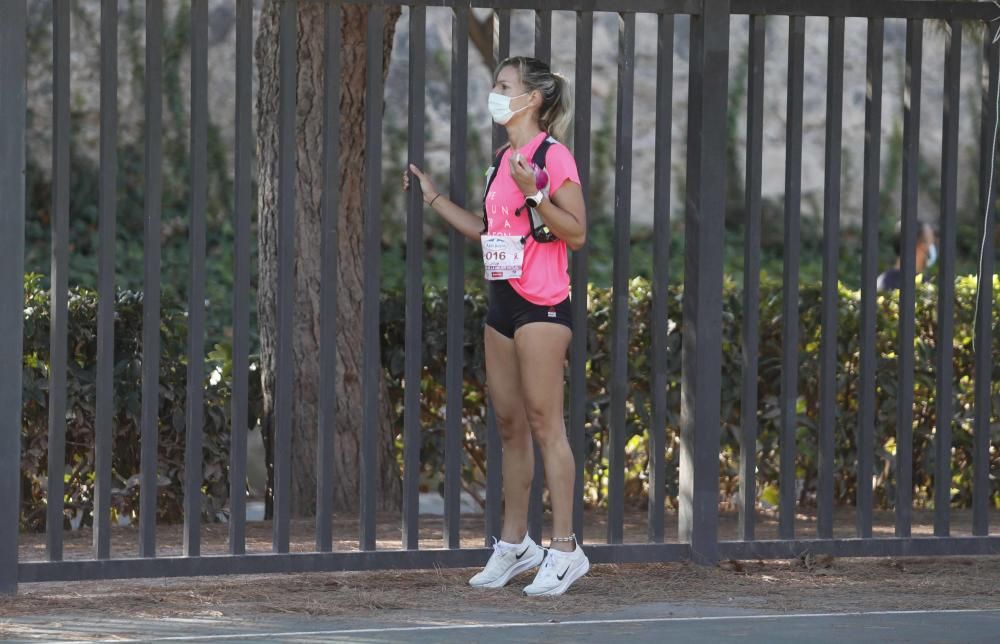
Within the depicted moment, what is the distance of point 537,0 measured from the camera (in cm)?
548

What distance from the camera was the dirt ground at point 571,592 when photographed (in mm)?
5051

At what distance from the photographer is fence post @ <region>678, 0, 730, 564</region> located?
5641mm

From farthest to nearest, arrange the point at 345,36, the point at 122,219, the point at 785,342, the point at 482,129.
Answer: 1. the point at 482,129
2. the point at 122,219
3. the point at 345,36
4. the point at 785,342

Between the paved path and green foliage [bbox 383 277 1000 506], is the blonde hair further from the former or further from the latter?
green foliage [bbox 383 277 1000 506]

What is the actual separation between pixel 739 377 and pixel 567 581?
2.50 metres

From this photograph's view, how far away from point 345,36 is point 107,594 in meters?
3.03

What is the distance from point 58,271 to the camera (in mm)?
5117

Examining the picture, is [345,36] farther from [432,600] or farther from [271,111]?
[432,600]

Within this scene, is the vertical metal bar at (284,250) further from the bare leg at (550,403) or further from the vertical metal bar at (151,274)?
the bare leg at (550,403)

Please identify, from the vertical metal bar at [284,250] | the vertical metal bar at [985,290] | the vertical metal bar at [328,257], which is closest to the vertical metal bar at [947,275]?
the vertical metal bar at [985,290]

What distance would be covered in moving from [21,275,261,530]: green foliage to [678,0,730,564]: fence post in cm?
235

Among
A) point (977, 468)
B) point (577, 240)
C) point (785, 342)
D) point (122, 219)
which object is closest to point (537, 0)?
point (577, 240)

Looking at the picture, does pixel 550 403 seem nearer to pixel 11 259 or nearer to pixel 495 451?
pixel 495 451

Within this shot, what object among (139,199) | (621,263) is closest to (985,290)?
(621,263)
